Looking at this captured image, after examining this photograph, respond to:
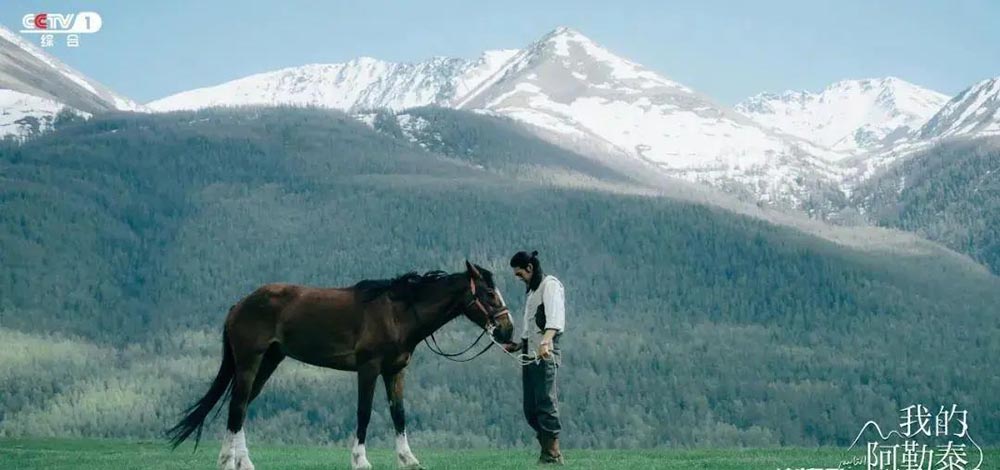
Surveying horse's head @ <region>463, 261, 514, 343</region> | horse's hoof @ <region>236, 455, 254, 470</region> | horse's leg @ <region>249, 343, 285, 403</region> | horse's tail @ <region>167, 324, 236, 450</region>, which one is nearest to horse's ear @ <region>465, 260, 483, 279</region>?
horse's head @ <region>463, 261, 514, 343</region>

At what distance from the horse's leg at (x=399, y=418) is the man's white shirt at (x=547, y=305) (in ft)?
8.51

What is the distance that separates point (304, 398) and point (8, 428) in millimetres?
42359

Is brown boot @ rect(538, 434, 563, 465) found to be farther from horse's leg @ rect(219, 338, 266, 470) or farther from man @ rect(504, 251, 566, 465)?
horse's leg @ rect(219, 338, 266, 470)

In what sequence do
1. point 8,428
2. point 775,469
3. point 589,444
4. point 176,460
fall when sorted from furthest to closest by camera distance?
point 589,444, point 8,428, point 176,460, point 775,469

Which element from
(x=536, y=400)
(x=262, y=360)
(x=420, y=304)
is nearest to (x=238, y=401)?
(x=262, y=360)

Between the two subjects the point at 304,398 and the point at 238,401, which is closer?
the point at 238,401

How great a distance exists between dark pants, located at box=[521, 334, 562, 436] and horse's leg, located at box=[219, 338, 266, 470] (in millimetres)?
5321

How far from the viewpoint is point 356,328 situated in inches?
982

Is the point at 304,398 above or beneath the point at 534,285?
beneath

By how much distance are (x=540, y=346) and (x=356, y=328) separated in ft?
11.6

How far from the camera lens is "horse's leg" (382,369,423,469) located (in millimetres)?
24594

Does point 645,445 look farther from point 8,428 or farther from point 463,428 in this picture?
point 8,428

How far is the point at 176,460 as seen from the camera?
2923 cm

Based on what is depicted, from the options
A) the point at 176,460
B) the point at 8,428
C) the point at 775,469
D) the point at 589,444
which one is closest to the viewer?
the point at 775,469
